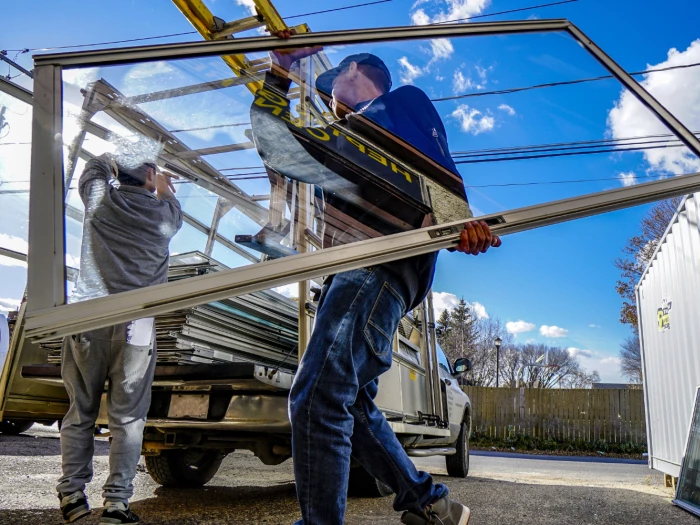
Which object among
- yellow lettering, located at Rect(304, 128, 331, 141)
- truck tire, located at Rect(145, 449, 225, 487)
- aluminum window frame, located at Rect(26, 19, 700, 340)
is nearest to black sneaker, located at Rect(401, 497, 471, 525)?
aluminum window frame, located at Rect(26, 19, 700, 340)

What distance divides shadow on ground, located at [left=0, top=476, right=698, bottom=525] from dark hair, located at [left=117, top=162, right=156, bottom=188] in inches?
73.7

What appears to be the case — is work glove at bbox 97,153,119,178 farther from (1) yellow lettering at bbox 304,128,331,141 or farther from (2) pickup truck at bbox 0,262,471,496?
(2) pickup truck at bbox 0,262,471,496

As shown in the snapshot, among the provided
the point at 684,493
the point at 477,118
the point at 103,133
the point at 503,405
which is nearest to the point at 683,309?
the point at 684,493

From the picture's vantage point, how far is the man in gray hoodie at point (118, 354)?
76.4 inches

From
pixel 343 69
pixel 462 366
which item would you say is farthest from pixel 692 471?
pixel 343 69

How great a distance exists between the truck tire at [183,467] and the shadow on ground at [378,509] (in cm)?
10

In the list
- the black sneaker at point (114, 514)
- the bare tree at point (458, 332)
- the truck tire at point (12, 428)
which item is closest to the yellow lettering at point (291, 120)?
the black sneaker at point (114, 514)

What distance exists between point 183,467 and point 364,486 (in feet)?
4.78

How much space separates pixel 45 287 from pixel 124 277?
68cm

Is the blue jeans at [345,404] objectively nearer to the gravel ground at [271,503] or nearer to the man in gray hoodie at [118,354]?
the man in gray hoodie at [118,354]

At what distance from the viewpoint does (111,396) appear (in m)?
2.74

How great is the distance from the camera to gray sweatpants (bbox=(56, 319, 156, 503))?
2635 millimetres

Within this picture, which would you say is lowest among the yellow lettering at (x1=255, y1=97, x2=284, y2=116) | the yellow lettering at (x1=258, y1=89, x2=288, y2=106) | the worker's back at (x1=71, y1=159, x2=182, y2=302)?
the worker's back at (x1=71, y1=159, x2=182, y2=302)

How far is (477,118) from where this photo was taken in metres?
1.90
